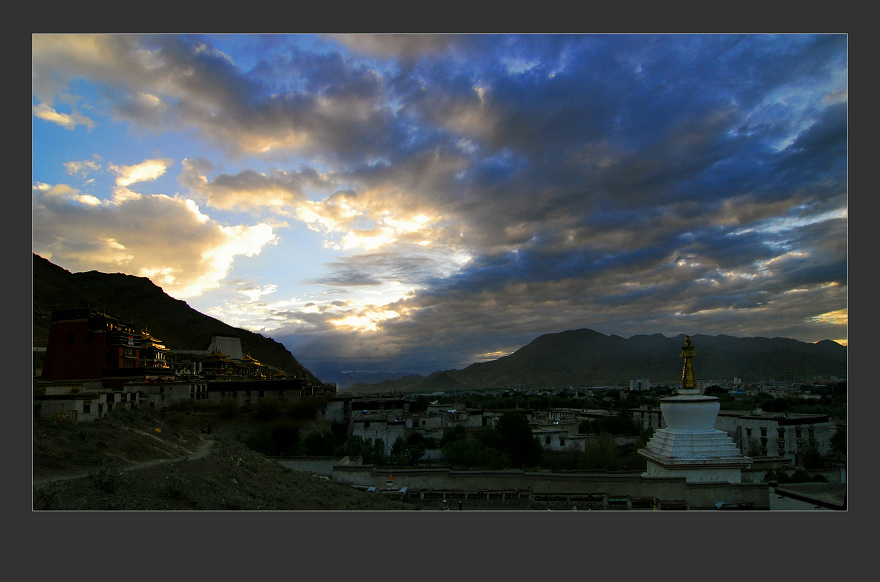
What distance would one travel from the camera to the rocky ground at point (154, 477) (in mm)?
7082

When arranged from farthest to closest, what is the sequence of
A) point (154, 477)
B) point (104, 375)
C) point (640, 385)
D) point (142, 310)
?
point (640, 385), point (142, 310), point (104, 375), point (154, 477)

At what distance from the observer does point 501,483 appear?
37.3 ft

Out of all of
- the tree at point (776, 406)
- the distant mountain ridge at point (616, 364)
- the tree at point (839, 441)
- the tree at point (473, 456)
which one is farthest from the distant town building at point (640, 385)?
the tree at point (473, 456)

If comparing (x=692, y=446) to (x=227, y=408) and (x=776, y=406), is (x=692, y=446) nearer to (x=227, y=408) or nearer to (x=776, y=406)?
(x=227, y=408)

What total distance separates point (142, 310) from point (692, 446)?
121 feet

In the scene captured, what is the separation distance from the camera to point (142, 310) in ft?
120

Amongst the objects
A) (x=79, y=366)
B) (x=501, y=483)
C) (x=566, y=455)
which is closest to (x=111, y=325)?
(x=79, y=366)

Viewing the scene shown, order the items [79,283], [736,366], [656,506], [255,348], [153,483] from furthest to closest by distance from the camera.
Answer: [736,366]
[255,348]
[79,283]
[656,506]
[153,483]

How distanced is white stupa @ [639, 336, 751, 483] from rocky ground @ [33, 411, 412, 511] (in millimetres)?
5604

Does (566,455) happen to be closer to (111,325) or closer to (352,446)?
(352,446)

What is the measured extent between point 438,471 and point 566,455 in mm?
10687

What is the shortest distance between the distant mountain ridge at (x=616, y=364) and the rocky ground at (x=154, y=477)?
151 feet

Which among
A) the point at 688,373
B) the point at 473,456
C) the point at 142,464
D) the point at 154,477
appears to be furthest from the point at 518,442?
the point at 154,477

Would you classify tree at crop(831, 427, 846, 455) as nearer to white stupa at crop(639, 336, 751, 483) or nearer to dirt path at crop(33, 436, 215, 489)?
white stupa at crop(639, 336, 751, 483)
